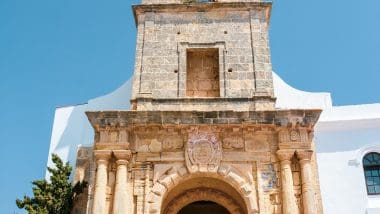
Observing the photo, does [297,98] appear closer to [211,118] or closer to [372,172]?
[372,172]

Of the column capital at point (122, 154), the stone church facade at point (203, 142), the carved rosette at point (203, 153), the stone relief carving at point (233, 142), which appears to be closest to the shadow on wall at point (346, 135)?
the stone church facade at point (203, 142)

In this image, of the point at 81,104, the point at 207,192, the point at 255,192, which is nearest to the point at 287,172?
the point at 255,192

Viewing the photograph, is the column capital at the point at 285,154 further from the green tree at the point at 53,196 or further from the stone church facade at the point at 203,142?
the green tree at the point at 53,196

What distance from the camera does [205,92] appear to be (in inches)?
463

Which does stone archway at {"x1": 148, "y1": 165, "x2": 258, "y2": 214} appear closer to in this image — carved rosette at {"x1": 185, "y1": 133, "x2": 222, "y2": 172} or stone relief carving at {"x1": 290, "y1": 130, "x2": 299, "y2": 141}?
carved rosette at {"x1": 185, "y1": 133, "x2": 222, "y2": 172}

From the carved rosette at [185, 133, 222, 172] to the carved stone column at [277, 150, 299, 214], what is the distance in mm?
1414

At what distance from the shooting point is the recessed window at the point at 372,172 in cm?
1233

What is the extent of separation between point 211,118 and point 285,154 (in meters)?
1.84

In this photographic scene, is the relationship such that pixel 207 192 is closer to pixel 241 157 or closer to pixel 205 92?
pixel 241 157

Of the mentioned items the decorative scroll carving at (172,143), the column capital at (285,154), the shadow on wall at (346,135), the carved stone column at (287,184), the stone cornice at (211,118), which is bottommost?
the carved stone column at (287,184)

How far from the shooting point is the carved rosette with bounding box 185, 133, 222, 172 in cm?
1018

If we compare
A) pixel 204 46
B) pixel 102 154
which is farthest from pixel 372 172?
pixel 102 154

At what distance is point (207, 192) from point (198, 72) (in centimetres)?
314

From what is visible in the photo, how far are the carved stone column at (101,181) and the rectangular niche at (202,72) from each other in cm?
276
